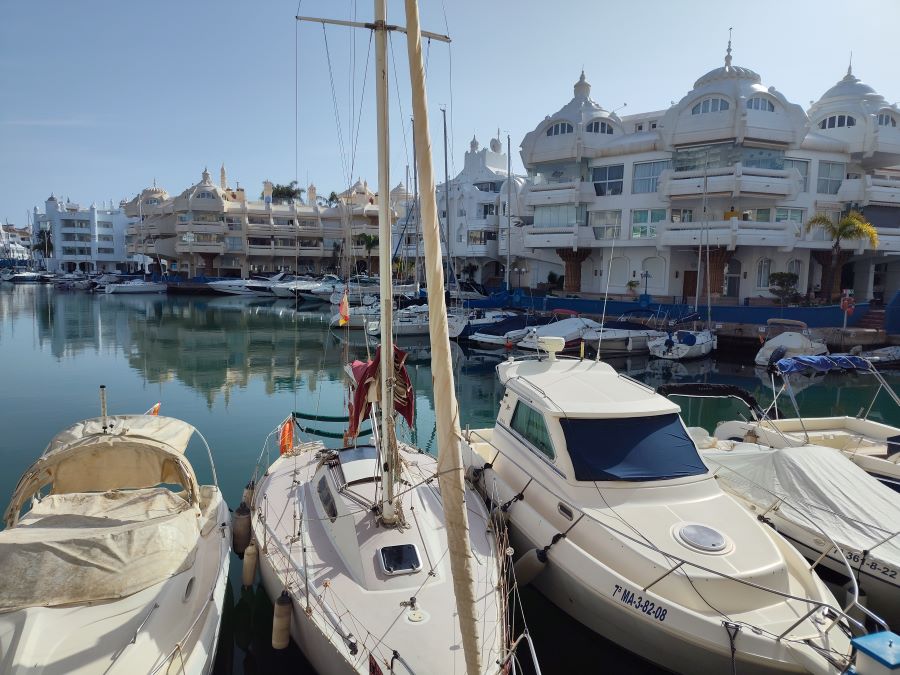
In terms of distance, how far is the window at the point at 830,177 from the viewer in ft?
130

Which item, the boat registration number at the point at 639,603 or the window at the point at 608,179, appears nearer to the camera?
the boat registration number at the point at 639,603

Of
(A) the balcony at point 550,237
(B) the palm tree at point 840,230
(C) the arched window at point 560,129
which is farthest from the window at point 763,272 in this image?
(C) the arched window at point 560,129

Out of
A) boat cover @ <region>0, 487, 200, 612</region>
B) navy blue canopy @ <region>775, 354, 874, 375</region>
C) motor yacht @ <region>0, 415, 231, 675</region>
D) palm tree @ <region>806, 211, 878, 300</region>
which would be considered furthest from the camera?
palm tree @ <region>806, 211, 878, 300</region>

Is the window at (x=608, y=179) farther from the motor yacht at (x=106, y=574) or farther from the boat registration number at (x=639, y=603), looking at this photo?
the motor yacht at (x=106, y=574)

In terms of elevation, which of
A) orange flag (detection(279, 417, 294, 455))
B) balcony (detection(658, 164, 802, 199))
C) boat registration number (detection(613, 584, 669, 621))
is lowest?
boat registration number (detection(613, 584, 669, 621))

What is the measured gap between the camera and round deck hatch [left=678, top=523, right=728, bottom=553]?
23.1 ft

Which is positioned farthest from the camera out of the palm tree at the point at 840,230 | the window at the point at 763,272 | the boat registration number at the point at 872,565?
the window at the point at 763,272

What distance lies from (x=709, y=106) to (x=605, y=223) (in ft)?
34.2

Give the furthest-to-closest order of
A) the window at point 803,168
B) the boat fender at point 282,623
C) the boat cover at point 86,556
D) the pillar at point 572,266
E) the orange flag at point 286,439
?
the pillar at point 572,266 < the window at point 803,168 < the orange flag at point 286,439 < the boat fender at point 282,623 < the boat cover at point 86,556

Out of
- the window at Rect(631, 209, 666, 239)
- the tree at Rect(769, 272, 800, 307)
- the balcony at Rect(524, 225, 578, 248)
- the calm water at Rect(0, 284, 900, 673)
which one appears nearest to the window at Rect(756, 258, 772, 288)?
the tree at Rect(769, 272, 800, 307)

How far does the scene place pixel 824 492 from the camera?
864cm

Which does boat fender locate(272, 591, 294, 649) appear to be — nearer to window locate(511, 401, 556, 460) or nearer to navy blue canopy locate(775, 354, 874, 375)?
window locate(511, 401, 556, 460)

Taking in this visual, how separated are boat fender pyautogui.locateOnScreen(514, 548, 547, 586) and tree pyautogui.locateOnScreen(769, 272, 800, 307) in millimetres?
34453

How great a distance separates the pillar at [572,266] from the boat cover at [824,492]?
123ft
